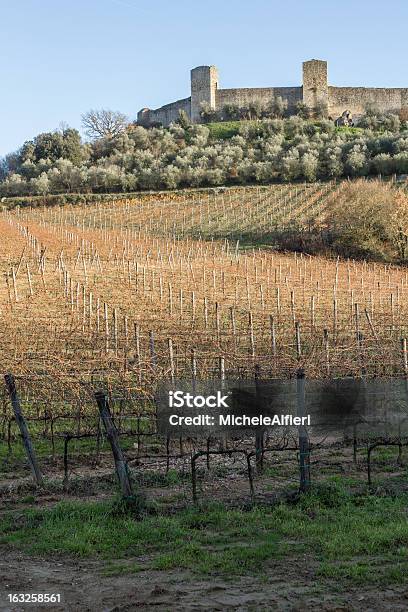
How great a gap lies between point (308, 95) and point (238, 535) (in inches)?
3212

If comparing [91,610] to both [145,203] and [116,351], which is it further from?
[145,203]

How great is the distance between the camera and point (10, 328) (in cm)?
1783

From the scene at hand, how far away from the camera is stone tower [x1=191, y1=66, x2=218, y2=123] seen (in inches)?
3374

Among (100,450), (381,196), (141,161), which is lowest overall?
(100,450)

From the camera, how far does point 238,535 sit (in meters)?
6.74

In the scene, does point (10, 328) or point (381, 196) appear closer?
point (10, 328)

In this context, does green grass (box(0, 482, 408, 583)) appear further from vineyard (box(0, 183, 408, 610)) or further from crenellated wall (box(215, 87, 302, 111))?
crenellated wall (box(215, 87, 302, 111))

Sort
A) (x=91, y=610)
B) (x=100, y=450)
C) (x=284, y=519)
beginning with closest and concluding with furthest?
(x=91, y=610)
(x=284, y=519)
(x=100, y=450)

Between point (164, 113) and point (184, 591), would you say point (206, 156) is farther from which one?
point (184, 591)

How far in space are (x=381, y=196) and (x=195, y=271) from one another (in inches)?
631

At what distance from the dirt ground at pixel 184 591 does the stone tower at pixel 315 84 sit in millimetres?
81564

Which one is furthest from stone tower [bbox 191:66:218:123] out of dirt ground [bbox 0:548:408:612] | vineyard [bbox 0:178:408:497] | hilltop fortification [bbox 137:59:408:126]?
dirt ground [bbox 0:548:408:612]

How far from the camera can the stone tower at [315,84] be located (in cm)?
8381

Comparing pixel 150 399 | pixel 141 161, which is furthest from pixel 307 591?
pixel 141 161
